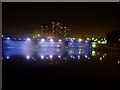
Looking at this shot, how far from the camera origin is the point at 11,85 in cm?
736

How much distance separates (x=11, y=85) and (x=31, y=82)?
0.69 metres

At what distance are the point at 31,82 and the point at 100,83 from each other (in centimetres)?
177

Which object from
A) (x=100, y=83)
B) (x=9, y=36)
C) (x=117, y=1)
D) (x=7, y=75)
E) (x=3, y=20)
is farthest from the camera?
(x=7, y=75)

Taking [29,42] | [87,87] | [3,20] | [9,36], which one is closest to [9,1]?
[3,20]

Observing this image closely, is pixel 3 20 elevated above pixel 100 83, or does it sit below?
above

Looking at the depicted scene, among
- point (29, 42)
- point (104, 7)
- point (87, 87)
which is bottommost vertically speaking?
point (87, 87)

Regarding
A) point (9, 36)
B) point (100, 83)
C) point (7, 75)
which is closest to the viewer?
point (9, 36)

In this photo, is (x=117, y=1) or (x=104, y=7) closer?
(x=117, y=1)

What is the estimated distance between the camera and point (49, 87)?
24.0 feet

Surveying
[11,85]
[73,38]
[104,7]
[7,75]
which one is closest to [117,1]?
[104,7]

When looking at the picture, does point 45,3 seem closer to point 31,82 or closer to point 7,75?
point 31,82

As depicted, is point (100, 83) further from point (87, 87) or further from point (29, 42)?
point (29, 42)

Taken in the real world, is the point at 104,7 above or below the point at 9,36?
above

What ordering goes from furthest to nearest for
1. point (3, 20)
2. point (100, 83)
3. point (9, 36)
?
point (100, 83) < point (9, 36) < point (3, 20)
